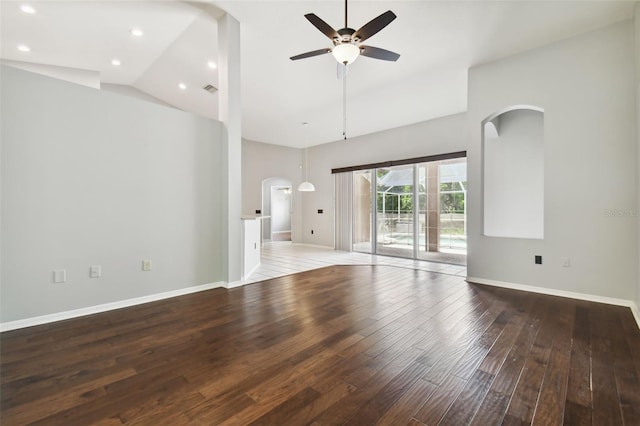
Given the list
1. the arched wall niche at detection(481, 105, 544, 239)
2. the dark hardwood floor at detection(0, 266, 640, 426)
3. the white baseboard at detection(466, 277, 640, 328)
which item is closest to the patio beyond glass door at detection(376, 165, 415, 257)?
the arched wall niche at detection(481, 105, 544, 239)

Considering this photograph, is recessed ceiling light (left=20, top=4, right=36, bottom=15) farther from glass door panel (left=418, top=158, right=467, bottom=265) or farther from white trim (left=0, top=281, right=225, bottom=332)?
glass door panel (left=418, top=158, right=467, bottom=265)

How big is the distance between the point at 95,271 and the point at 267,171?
20.9 feet

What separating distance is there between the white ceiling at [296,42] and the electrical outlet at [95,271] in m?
3.19

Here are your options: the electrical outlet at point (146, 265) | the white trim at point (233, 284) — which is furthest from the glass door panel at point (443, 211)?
the electrical outlet at point (146, 265)

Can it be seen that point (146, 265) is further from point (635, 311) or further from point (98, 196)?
point (635, 311)

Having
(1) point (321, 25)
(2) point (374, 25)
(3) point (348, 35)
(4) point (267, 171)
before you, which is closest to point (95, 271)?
(1) point (321, 25)

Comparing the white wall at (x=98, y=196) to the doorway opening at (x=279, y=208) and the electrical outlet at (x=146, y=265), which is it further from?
the doorway opening at (x=279, y=208)

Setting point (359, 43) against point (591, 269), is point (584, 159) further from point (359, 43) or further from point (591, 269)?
point (359, 43)

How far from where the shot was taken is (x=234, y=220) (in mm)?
4016

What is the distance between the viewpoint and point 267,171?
902cm

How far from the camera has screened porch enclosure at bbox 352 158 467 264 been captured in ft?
21.3

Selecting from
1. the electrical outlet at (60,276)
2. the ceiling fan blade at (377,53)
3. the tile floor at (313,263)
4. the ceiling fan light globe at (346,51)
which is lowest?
the tile floor at (313,263)

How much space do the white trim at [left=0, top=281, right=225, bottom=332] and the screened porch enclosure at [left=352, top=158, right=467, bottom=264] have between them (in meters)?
4.90

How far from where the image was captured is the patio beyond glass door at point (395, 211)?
6953 mm
